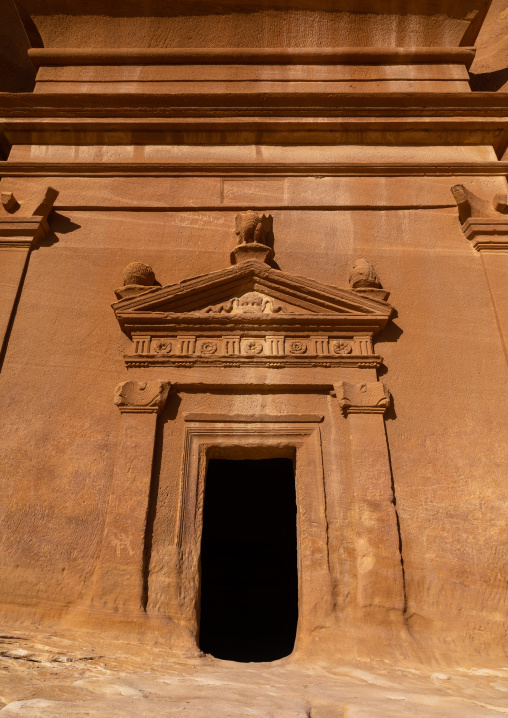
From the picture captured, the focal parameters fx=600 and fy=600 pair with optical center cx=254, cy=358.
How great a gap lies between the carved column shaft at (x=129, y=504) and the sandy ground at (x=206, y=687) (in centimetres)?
43

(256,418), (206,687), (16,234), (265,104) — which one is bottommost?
(206,687)

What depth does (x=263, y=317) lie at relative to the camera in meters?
6.36

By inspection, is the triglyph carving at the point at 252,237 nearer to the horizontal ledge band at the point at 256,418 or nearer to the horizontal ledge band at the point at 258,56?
the horizontal ledge band at the point at 256,418

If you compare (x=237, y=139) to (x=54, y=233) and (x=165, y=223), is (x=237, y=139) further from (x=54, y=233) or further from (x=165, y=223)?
(x=54, y=233)

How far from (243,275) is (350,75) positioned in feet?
13.5

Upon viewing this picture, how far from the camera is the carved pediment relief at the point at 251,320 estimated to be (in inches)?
245

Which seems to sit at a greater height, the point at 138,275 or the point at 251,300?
the point at 138,275

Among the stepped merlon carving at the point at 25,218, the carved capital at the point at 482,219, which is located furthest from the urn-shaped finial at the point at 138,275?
the carved capital at the point at 482,219

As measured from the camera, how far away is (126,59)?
8.91m

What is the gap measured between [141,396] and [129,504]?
3.53 ft

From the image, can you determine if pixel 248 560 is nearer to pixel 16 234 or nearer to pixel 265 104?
pixel 16 234

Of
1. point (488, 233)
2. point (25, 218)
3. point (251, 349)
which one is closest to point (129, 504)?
point (251, 349)

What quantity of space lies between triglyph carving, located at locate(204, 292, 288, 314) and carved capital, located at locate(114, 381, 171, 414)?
1.04 m

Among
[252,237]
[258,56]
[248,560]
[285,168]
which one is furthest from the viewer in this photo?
[248,560]
